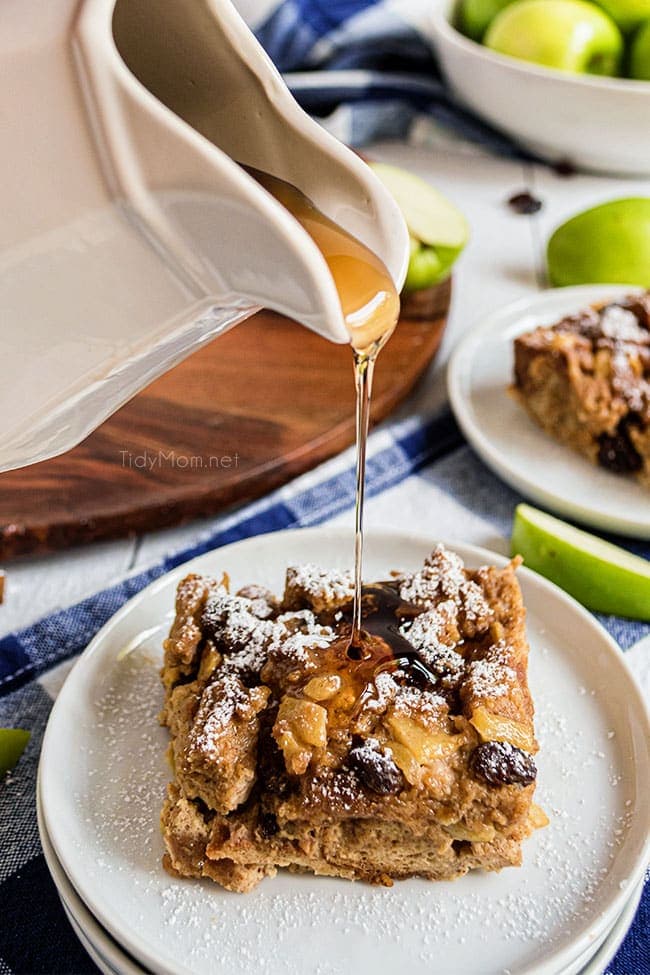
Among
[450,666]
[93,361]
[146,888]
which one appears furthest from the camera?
[450,666]

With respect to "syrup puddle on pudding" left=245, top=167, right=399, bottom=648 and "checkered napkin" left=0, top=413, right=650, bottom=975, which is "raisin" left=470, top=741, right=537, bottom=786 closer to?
"checkered napkin" left=0, top=413, right=650, bottom=975

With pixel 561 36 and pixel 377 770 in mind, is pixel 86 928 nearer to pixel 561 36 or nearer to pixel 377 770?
pixel 377 770

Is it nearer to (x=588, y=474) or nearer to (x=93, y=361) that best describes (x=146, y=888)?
(x=93, y=361)

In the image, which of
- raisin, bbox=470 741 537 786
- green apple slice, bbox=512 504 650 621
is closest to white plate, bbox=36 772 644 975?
raisin, bbox=470 741 537 786

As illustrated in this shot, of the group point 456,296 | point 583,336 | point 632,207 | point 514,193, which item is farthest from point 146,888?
point 514,193

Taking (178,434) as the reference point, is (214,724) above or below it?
above

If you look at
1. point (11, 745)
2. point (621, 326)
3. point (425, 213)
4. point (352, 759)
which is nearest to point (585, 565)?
point (621, 326)
